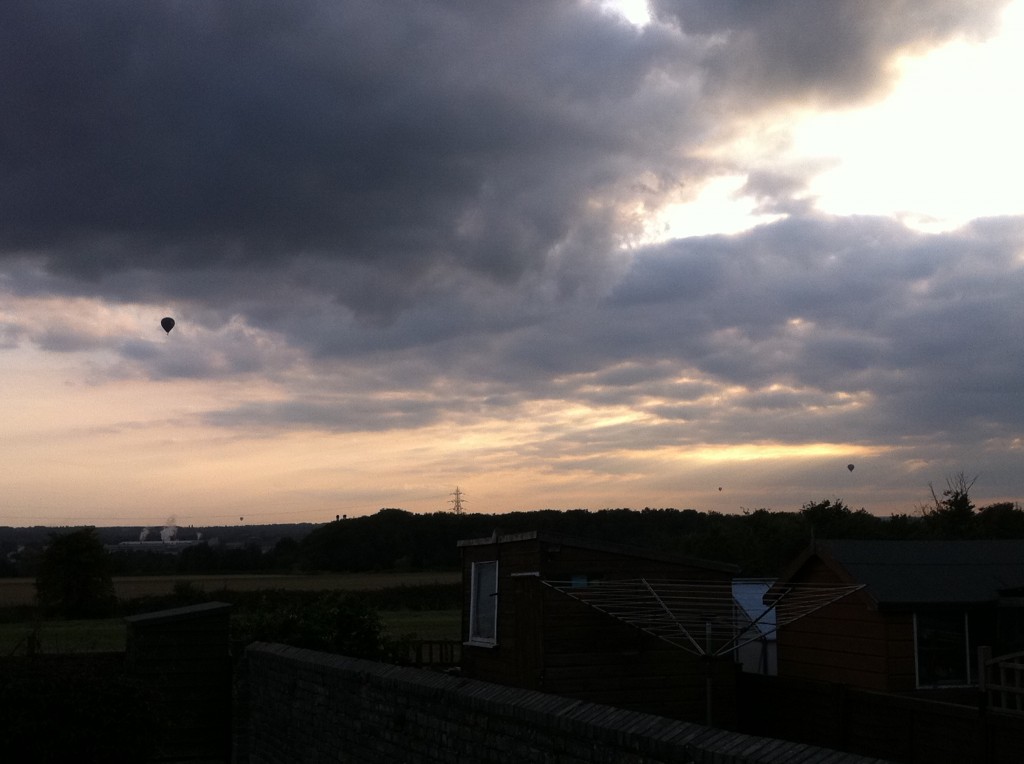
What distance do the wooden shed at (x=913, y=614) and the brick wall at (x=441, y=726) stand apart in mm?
9667

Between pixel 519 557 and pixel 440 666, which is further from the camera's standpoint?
pixel 440 666

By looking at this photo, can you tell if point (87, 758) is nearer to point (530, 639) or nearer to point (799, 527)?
point (530, 639)

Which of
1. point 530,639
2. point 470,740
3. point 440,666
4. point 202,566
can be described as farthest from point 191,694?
point 202,566

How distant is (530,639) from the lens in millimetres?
17828

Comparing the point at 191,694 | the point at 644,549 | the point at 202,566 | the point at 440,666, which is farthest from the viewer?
the point at 202,566

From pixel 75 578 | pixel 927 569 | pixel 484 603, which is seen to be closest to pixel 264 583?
pixel 75 578

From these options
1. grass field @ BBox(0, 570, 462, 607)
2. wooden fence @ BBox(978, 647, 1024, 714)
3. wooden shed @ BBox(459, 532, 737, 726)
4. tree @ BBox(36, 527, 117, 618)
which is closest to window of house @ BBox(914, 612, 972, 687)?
wooden fence @ BBox(978, 647, 1024, 714)

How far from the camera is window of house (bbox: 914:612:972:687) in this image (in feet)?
55.8

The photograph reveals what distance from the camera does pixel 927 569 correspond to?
58.2ft

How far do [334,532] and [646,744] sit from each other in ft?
278

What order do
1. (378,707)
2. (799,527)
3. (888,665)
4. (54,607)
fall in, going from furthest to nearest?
(799,527) < (54,607) < (888,665) < (378,707)

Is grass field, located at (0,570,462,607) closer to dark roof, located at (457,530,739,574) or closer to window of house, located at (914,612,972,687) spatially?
dark roof, located at (457,530,739,574)

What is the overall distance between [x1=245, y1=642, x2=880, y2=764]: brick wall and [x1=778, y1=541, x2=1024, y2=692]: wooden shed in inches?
381

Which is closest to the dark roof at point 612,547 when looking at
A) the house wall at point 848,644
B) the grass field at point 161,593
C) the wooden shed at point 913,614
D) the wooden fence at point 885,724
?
the house wall at point 848,644
